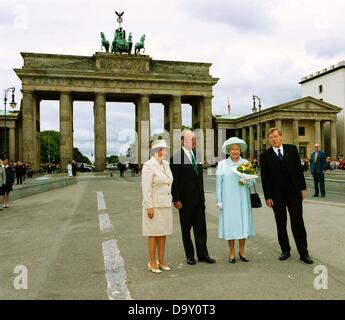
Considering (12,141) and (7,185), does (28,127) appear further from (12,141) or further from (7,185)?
(7,185)

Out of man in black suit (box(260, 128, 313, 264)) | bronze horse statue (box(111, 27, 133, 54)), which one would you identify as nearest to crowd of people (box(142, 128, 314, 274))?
man in black suit (box(260, 128, 313, 264))

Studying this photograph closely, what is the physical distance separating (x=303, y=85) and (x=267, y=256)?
302ft

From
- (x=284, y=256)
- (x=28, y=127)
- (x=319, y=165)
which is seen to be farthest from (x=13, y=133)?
(x=284, y=256)

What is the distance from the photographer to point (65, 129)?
6250cm

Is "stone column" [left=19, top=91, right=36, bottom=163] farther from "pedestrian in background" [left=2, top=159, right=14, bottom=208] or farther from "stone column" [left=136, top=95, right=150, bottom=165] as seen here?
"pedestrian in background" [left=2, top=159, right=14, bottom=208]

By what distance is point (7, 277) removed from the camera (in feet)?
19.7

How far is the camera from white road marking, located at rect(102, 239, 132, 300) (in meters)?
5.10

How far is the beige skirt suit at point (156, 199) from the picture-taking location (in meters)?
6.20

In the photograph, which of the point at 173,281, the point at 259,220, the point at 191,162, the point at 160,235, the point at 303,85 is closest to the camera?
the point at 173,281

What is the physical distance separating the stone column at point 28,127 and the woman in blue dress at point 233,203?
58563 mm

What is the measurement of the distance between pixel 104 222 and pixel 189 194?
17.9 ft

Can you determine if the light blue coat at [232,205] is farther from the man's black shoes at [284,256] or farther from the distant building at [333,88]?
the distant building at [333,88]
